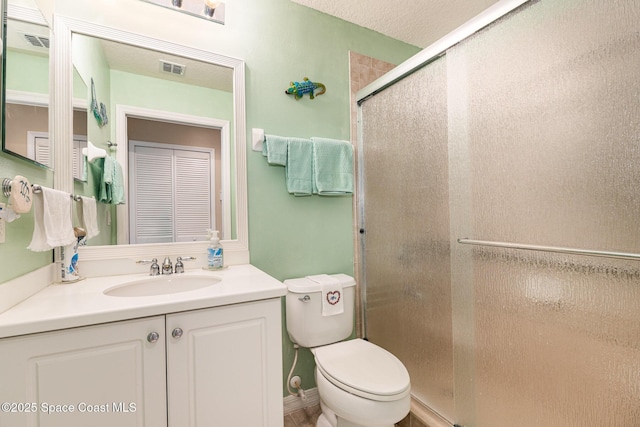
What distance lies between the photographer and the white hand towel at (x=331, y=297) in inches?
57.1

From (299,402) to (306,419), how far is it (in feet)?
0.31

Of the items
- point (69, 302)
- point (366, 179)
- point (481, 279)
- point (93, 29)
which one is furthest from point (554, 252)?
point (93, 29)

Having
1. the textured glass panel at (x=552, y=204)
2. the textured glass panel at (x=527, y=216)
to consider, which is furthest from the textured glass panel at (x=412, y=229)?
the textured glass panel at (x=552, y=204)

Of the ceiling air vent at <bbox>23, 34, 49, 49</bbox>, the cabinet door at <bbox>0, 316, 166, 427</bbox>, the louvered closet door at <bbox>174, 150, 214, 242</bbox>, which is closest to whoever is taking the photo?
the cabinet door at <bbox>0, 316, 166, 427</bbox>

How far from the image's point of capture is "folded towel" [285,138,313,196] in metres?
1.56

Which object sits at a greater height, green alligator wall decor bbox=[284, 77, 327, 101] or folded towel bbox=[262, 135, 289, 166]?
green alligator wall decor bbox=[284, 77, 327, 101]

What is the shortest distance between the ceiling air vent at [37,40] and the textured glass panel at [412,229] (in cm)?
154

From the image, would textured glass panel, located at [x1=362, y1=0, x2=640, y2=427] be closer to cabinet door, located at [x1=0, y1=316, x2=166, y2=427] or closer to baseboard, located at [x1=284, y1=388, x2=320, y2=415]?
baseboard, located at [x1=284, y1=388, x2=320, y2=415]

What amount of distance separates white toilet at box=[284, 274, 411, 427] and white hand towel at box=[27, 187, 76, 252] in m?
0.96

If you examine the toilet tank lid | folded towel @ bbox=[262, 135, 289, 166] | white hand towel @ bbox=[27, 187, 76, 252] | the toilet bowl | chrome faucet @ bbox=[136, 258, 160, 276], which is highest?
folded towel @ bbox=[262, 135, 289, 166]

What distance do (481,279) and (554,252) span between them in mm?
287

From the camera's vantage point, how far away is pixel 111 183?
49.4 inches

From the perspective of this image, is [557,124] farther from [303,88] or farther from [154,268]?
[154,268]

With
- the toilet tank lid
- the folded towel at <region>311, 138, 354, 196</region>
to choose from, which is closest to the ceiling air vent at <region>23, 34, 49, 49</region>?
the folded towel at <region>311, 138, 354, 196</region>
